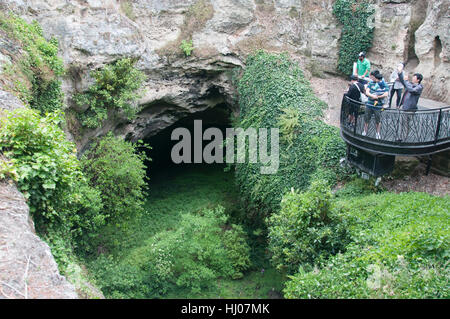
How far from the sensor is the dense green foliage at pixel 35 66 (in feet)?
36.6

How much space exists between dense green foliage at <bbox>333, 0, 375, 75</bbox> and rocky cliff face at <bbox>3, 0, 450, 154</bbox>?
1.06 ft

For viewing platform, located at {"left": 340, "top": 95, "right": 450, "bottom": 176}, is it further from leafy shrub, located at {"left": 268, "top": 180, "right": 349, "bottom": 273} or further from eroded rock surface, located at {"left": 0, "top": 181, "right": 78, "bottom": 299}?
eroded rock surface, located at {"left": 0, "top": 181, "right": 78, "bottom": 299}

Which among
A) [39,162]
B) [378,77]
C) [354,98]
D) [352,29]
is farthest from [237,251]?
[352,29]

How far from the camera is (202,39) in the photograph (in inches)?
668

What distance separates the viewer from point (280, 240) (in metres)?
10.0

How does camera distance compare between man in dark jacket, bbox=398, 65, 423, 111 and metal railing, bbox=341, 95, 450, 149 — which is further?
man in dark jacket, bbox=398, 65, 423, 111

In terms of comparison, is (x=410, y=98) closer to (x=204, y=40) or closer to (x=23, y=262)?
(x=204, y=40)

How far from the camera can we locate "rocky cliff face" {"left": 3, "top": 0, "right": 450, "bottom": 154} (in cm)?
1389

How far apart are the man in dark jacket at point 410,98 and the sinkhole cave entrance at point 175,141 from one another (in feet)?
34.0

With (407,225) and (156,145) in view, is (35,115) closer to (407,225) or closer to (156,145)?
(407,225)

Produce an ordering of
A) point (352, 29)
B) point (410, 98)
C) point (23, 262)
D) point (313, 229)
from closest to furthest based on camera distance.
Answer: point (23, 262)
point (313, 229)
point (410, 98)
point (352, 29)

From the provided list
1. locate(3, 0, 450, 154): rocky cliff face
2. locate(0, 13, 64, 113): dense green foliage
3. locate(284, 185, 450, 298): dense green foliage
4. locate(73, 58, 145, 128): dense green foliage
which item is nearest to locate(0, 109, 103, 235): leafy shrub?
locate(0, 13, 64, 113): dense green foliage

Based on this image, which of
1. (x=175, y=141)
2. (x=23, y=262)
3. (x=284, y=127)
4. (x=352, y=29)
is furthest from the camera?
Answer: (x=175, y=141)

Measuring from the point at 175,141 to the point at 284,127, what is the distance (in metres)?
9.63
